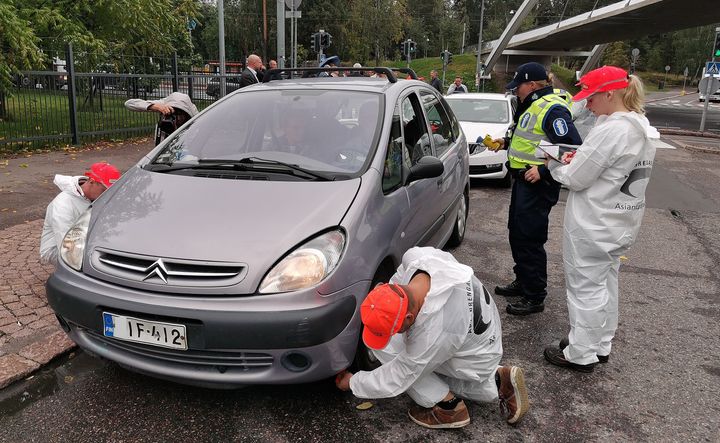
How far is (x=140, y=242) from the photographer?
8.70 feet

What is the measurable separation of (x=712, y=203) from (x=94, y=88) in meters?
11.3

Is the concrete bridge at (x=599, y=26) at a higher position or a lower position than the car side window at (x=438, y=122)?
higher

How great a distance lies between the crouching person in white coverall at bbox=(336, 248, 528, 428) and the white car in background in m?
5.83

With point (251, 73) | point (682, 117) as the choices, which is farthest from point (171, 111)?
point (682, 117)

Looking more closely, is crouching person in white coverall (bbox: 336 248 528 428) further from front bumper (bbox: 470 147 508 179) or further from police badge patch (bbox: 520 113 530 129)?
front bumper (bbox: 470 147 508 179)

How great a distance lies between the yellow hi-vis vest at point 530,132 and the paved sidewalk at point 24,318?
320 cm

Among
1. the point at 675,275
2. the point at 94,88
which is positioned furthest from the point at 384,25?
the point at 675,275

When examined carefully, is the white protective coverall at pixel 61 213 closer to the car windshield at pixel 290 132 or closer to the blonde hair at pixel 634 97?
the car windshield at pixel 290 132

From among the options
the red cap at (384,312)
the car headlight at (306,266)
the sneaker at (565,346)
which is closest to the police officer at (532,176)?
the sneaker at (565,346)

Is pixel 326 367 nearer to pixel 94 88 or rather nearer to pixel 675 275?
pixel 675 275

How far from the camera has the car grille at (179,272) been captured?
2.48 m

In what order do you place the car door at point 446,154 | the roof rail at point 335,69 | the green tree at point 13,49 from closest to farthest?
1. the roof rail at point 335,69
2. the car door at point 446,154
3. the green tree at point 13,49

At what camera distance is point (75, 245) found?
→ 287 cm

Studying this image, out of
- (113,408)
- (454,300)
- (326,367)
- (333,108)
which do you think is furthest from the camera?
(333,108)
